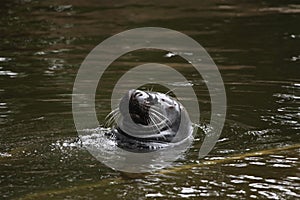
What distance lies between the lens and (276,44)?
1007 cm

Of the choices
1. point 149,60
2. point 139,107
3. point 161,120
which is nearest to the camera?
point 139,107

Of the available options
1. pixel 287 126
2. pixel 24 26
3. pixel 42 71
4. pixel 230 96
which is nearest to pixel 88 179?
pixel 287 126

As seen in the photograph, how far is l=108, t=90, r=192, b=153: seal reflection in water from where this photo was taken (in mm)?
5895

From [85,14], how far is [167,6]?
55.1 inches

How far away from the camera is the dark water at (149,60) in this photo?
514 cm

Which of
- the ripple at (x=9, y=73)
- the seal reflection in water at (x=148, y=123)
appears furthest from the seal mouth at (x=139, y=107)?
the ripple at (x=9, y=73)

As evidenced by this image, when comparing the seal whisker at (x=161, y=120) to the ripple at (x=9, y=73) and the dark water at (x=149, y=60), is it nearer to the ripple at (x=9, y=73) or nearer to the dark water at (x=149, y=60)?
the dark water at (x=149, y=60)

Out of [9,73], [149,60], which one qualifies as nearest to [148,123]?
[9,73]

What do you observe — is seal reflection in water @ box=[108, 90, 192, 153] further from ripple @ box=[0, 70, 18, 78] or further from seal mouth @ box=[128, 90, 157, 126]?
ripple @ box=[0, 70, 18, 78]

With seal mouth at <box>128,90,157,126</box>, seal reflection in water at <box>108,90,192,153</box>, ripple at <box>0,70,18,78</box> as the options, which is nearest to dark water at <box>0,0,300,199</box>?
ripple at <box>0,70,18,78</box>

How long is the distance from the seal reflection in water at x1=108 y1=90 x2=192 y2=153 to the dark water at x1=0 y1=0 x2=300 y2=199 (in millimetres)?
201

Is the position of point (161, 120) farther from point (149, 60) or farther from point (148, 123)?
point (149, 60)

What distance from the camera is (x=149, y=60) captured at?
9336 millimetres

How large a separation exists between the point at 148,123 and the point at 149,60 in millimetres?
3416
